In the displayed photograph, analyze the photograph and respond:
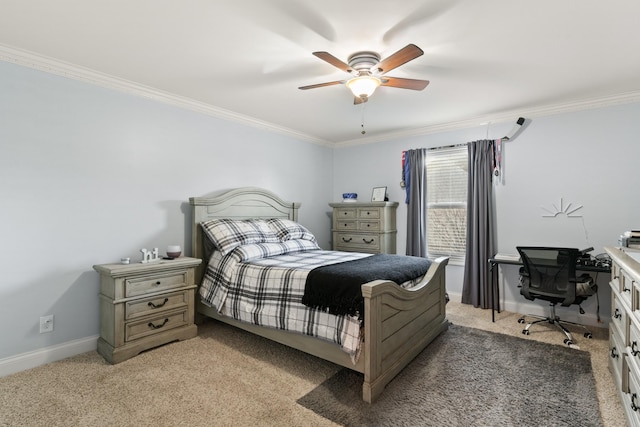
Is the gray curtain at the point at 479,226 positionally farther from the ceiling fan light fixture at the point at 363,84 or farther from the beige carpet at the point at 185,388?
the ceiling fan light fixture at the point at 363,84

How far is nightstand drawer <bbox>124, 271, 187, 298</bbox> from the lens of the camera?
2.73 metres

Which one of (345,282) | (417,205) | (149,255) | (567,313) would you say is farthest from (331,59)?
(567,313)

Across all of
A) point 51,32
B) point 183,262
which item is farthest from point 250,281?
point 51,32

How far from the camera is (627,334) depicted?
1.92 metres

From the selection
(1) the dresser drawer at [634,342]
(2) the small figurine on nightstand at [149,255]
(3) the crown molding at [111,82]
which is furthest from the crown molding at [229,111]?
(1) the dresser drawer at [634,342]

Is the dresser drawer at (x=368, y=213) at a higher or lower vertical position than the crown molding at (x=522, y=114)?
lower

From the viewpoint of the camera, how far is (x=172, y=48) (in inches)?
96.3

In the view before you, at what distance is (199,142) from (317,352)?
2625 millimetres

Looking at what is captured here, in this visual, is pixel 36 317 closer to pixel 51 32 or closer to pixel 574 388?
pixel 51 32

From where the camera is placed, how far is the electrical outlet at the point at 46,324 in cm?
263

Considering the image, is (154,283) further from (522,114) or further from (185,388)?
(522,114)

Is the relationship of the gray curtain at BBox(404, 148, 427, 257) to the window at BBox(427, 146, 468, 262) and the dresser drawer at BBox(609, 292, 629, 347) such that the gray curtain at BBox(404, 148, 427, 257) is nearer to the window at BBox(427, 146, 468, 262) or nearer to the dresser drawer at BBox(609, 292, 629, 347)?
the window at BBox(427, 146, 468, 262)

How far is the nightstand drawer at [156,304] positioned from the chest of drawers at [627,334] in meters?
3.20

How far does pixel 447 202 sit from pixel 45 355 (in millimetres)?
4597
